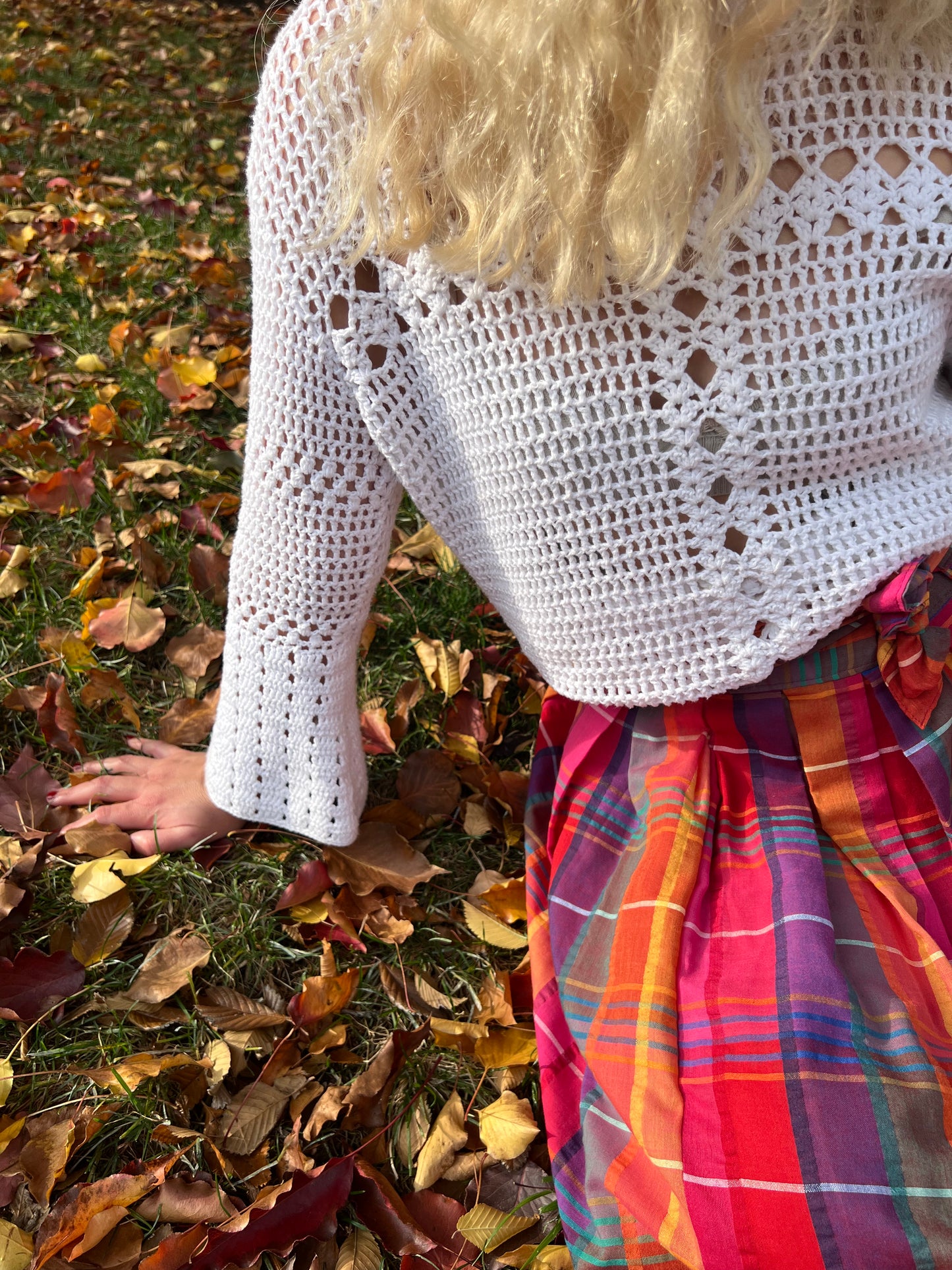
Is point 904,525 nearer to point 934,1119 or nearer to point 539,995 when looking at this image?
point 934,1119

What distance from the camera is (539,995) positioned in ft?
3.57

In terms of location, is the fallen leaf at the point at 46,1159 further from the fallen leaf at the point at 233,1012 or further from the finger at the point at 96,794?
the finger at the point at 96,794

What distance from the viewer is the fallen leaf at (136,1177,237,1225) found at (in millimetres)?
1036

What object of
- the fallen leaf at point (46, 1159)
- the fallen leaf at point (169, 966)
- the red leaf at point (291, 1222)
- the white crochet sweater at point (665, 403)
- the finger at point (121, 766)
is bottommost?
the red leaf at point (291, 1222)

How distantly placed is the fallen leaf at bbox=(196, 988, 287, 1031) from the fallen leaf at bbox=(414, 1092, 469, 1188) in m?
0.26

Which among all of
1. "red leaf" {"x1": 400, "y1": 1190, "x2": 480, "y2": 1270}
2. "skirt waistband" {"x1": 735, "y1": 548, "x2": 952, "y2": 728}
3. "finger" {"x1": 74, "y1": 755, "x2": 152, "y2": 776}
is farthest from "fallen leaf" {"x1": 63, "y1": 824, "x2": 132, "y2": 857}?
"skirt waistband" {"x1": 735, "y1": 548, "x2": 952, "y2": 728}

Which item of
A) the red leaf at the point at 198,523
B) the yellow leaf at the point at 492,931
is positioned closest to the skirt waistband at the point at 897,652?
the yellow leaf at the point at 492,931

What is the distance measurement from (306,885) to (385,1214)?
0.45 m

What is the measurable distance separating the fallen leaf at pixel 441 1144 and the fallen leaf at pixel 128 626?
1.00 m

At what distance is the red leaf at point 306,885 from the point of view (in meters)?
1.33

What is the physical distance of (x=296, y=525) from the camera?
1.06m

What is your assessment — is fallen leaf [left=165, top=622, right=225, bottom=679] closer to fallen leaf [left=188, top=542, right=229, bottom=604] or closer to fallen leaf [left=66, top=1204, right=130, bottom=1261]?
fallen leaf [left=188, top=542, right=229, bottom=604]

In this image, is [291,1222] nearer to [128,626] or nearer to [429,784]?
[429,784]

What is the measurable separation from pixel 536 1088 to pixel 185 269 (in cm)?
278
